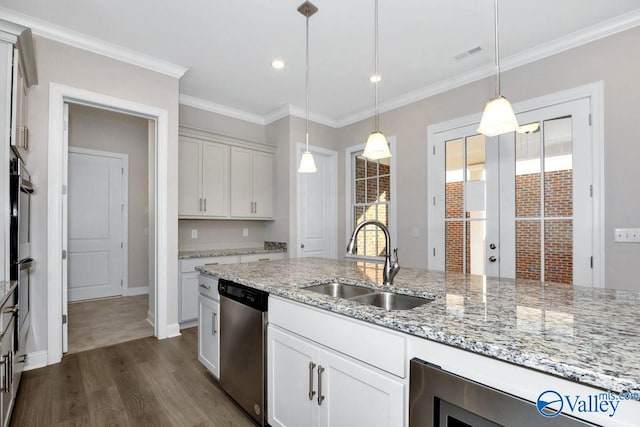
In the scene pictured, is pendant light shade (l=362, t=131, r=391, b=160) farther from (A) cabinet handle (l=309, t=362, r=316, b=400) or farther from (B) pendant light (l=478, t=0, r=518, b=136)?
(A) cabinet handle (l=309, t=362, r=316, b=400)

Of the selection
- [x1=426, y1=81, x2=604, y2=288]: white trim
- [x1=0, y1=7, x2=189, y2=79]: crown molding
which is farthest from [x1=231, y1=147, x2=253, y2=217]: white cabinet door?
[x1=426, y1=81, x2=604, y2=288]: white trim

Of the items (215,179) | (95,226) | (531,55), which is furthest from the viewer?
(95,226)

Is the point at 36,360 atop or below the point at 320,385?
below

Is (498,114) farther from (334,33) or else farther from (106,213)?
(106,213)

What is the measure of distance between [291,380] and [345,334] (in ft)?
1.64

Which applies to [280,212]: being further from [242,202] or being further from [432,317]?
[432,317]

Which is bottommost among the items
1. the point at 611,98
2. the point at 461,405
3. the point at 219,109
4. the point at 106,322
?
the point at 106,322

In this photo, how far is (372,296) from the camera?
1802mm

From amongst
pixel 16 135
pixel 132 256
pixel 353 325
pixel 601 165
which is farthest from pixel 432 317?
→ pixel 132 256

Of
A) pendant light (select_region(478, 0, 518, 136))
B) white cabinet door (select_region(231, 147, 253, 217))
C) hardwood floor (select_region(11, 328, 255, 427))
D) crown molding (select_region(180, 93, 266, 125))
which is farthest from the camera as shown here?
white cabinet door (select_region(231, 147, 253, 217))

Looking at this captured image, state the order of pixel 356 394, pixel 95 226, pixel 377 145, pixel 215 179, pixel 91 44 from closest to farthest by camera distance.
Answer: pixel 356 394, pixel 377 145, pixel 91 44, pixel 215 179, pixel 95 226

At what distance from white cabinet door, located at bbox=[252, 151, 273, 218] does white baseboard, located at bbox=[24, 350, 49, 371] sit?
104 inches

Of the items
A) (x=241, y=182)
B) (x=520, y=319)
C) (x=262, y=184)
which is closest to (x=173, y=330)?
(x=241, y=182)

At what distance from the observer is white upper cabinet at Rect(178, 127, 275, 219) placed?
3.97 meters
